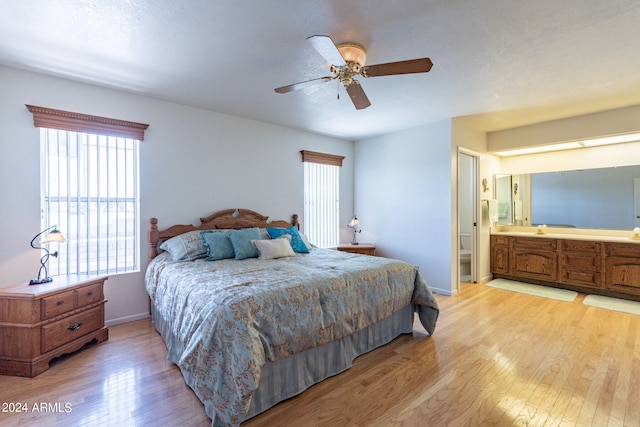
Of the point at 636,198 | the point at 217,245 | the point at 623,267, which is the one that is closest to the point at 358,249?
the point at 217,245

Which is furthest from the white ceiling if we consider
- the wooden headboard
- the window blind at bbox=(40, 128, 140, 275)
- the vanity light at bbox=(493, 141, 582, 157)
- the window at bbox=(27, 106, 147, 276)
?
the wooden headboard

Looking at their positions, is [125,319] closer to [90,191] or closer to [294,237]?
[90,191]

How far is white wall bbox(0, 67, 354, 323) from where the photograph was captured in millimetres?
2752

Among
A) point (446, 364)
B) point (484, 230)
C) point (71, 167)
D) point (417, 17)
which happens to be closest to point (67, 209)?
point (71, 167)

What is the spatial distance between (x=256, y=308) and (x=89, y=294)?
1.96 metres

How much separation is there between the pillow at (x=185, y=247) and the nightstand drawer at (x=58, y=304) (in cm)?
88

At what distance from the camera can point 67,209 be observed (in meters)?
3.03

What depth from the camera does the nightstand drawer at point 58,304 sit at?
2.31 m

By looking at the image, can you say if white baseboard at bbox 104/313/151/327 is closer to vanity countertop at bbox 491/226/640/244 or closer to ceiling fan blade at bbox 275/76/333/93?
ceiling fan blade at bbox 275/76/333/93

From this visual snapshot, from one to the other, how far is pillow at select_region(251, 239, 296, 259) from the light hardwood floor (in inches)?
51.9

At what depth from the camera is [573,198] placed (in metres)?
4.72

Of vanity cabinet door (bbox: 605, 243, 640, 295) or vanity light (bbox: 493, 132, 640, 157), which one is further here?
vanity light (bbox: 493, 132, 640, 157)

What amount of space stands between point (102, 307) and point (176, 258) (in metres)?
0.78

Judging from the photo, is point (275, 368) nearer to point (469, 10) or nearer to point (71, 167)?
point (469, 10)
